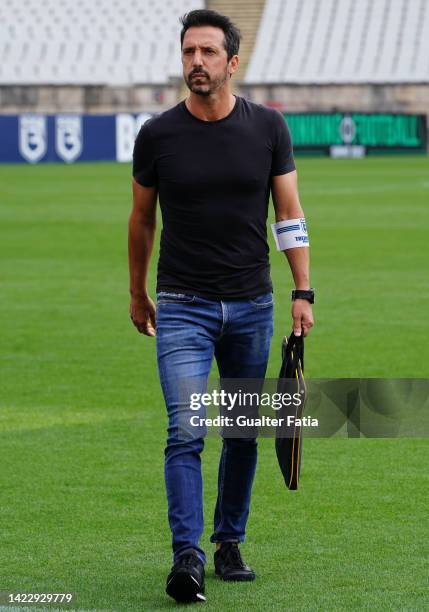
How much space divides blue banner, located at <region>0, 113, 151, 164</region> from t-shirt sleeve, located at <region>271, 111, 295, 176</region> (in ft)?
139

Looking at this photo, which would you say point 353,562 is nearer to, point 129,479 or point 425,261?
point 129,479

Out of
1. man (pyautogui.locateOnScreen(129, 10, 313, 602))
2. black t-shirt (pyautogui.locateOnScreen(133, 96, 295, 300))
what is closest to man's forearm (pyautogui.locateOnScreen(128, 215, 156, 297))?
man (pyautogui.locateOnScreen(129, 10, 313, 602))

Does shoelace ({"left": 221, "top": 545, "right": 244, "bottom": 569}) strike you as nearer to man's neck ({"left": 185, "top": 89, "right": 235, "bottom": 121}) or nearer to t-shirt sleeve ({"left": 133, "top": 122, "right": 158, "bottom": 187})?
t-shirt sleeve ({"left": 133, "top": 122, "right": 158, "bottom": 187})

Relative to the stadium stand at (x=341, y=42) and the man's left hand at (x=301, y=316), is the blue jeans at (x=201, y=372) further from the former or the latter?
the stadium stand at (x=341, y=42)

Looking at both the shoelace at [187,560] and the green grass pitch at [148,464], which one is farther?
the green grass pitch at [148,464]

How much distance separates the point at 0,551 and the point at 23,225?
61.0ft

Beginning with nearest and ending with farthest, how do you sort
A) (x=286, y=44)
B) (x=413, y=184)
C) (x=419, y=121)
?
1. (x=413, y=184)
2. (x=419, y=121)
3. (x=286, y=44)

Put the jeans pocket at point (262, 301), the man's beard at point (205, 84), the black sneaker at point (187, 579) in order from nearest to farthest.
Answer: the black sneaker at point (187, 579), the man's beard at point (205, 84), the jeans pocket at point (262, 301)

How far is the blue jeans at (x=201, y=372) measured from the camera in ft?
17.7

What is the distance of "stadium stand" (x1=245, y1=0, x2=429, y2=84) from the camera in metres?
59.9

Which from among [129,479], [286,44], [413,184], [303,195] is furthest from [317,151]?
[129,479]

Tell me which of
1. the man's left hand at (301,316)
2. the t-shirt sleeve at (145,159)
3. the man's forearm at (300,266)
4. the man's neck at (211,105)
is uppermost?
the man's neck at (211,105)

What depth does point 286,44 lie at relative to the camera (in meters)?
61.6

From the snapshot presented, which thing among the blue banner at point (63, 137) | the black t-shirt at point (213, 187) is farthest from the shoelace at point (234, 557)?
Result: the blue banner at point (63, 137)
